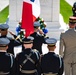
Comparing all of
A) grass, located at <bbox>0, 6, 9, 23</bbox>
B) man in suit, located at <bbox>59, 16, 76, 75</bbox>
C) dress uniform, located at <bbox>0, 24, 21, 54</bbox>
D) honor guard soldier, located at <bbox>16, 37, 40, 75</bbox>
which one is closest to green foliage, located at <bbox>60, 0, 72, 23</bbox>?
grass, located at <bbox>0, 6, 9, 23</bbox>

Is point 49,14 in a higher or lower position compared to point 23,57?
higher

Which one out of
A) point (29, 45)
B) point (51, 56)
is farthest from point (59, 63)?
point (29, 45)

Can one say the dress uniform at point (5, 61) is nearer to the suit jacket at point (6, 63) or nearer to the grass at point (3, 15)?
the suit jacket at point (6, 63)

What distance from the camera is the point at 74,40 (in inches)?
274

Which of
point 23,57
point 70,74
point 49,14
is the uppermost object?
point 49,14

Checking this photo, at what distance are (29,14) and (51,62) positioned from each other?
1217 millimetres

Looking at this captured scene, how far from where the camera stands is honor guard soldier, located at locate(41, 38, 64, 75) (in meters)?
6.04

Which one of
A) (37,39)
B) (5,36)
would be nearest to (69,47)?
(37,39)

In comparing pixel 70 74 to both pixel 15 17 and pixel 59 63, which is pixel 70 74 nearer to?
pixel 59 63

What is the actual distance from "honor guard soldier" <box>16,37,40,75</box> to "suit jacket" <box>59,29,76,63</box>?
2.98ft

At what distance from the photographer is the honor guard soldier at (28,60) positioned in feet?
20.2

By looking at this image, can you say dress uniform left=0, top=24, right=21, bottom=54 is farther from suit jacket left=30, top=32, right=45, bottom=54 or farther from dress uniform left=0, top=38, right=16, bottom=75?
dress uniform left=0, top=38, right=16, bottom=75

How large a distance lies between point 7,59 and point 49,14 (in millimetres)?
7774

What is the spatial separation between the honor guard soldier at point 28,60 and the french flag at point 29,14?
46 centimetres
